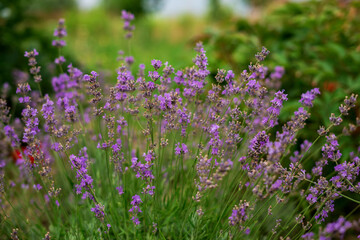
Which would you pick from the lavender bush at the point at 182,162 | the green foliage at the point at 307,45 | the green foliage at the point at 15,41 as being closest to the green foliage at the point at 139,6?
the green foliage at the point at 15,41

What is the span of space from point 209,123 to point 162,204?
0.69m

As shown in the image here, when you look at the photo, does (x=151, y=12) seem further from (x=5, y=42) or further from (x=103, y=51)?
(x=5, y=42)

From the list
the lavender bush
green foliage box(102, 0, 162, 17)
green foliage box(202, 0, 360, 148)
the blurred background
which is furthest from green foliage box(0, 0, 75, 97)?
green foliage box(102, 0, 162, 17)

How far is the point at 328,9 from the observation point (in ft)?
11.6

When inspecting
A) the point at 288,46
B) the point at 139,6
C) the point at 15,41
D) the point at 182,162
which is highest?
the point at 139,6

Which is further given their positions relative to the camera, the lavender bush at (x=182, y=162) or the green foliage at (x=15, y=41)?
the green foliage at (x=15, y=41)

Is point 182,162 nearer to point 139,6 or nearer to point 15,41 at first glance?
point 15,41

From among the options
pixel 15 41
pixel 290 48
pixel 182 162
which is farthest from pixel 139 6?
pixel 182 162

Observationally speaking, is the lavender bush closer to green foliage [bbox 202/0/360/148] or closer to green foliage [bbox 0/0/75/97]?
green foliage [bbox 202/0/360/148]

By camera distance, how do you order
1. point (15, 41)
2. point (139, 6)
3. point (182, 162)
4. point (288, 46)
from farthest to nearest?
point (139, 6), point (15, 41), point (288, 46), point (182, 162)

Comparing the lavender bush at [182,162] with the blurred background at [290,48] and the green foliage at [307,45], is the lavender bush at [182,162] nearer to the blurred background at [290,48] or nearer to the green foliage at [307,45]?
the blurred background at [290,48]

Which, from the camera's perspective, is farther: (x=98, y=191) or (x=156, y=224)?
(x=98, y=191)

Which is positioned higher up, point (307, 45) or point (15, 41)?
point (15, 41)

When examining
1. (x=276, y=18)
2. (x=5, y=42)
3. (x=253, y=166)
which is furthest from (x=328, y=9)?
(x=5, y=42)
